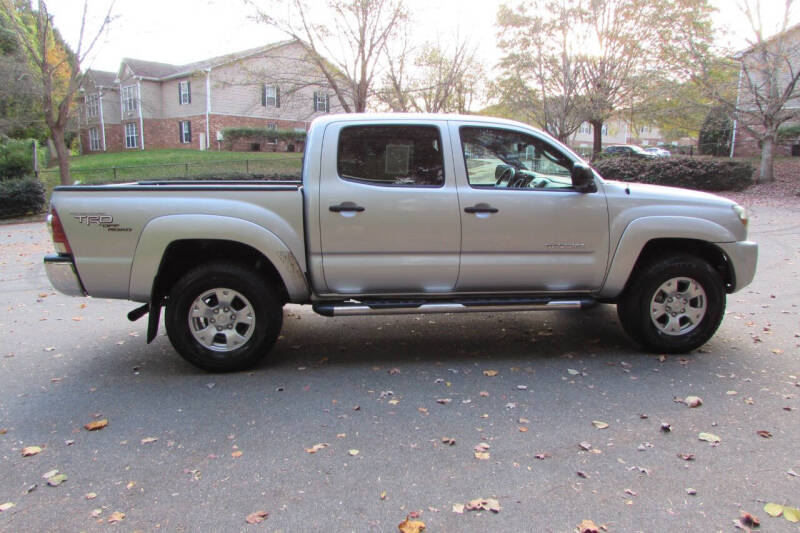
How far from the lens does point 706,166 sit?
747 inches

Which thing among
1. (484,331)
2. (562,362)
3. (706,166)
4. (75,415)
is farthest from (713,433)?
(706,166)

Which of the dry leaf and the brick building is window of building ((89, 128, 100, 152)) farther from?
the dry leaf

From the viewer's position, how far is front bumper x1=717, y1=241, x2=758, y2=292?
4.70m

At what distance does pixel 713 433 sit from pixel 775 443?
33 cm

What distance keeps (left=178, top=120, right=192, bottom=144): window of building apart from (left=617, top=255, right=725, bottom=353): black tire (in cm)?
3691

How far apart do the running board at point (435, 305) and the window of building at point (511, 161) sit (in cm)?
97

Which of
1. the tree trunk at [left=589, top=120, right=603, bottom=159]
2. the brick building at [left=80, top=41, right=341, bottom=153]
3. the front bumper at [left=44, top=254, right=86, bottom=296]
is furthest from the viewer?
the brick building at [left=80, top=41, right=341, bottom=153]

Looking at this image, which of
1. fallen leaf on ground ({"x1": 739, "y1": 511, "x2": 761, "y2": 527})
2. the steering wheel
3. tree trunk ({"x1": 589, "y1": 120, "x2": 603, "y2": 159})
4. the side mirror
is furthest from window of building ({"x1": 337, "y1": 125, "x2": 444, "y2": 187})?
tree trunk ({"x1": 589, "y1": 120, "x2": 603, "y2": 159})

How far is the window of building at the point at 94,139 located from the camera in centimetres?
4509

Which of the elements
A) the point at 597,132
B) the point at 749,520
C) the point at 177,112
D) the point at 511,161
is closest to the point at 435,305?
the point at 511,161

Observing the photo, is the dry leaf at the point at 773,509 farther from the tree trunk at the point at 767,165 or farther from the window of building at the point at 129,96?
the window of building at the point at 129,96

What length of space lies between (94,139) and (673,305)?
5082 cm

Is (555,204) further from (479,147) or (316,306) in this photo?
(316,306)

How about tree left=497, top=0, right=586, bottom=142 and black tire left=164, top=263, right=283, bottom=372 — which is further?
tree left=497, top=0, right=586, bottom=142
